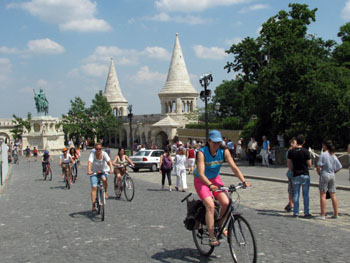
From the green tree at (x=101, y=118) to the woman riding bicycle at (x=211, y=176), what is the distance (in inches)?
2787

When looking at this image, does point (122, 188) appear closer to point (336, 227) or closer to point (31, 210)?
point (31, 210)

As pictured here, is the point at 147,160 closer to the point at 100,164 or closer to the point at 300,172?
the point at 100,164

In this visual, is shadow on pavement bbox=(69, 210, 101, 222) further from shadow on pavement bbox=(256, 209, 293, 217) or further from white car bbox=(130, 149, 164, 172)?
white car bbox=(130, 149, 164, 172)

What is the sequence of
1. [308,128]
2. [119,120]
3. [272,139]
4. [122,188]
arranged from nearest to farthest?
[122,188] < [308,128] < [272,139] < [119,120]

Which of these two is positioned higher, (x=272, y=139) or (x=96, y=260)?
(x=272, y=139)

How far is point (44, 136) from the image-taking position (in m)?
61.4

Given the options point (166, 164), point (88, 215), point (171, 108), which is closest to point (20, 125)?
point (171, 108)

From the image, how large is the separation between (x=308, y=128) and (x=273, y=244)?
1803 centimetres

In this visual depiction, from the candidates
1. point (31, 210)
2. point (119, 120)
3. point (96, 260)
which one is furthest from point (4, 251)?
point (119, 120)

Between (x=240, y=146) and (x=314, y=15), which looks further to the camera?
(x=314, y=15)

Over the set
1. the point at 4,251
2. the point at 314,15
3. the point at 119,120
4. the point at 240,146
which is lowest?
the point at 4,251

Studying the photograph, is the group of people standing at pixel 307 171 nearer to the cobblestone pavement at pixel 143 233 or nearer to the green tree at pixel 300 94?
the cobblestone pavement at pixel 143 233

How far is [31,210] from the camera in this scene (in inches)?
472

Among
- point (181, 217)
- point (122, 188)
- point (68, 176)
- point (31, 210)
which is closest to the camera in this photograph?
point (181, 217)
